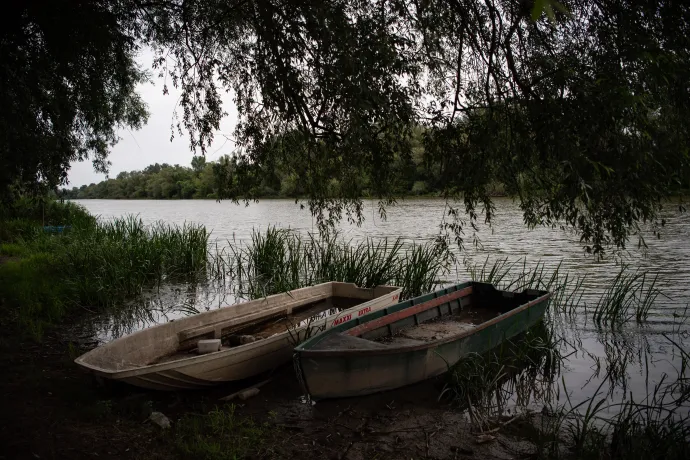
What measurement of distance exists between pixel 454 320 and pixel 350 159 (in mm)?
3194

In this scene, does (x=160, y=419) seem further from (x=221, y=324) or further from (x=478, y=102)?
(x=478, y=102)

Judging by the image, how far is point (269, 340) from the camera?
5.61 meters

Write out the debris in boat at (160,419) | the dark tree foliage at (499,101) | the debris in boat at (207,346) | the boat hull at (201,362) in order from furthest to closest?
the debris in boat at (207,346), the boat hull at (201,362), the debris in boat at (160,419), the dark tree foliage at (499,101)

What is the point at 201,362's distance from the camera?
16.0ft

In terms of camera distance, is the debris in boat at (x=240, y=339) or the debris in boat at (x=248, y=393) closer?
the debris in boat at (x=248, y=393)

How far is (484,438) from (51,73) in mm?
6319

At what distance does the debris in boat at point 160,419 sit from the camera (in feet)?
13.9

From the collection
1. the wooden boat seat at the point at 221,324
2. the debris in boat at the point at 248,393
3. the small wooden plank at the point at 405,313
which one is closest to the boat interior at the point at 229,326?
the wooden boat seat at the point at 221,324

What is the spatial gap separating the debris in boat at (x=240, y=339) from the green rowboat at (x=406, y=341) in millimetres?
1177

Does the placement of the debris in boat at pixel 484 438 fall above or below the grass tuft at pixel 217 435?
below

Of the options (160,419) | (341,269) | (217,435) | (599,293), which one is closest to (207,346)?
(160,419)

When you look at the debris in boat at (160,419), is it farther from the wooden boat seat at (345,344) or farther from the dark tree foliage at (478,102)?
the dark tree foliage at (478,102)

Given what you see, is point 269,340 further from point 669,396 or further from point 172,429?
point 669,396

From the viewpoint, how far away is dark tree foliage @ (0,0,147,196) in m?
5.69
